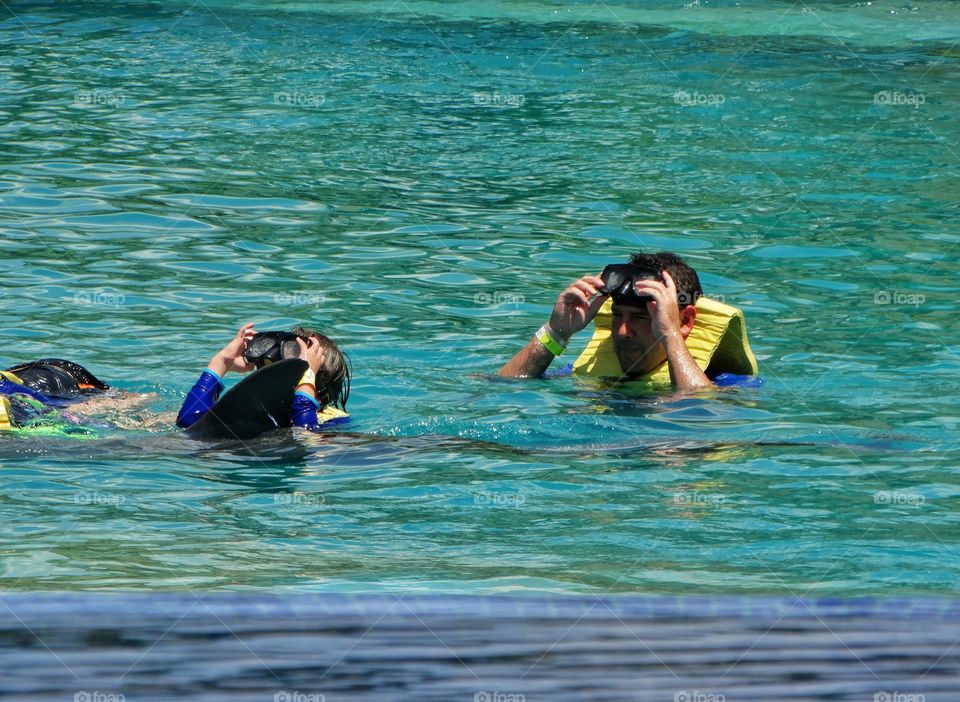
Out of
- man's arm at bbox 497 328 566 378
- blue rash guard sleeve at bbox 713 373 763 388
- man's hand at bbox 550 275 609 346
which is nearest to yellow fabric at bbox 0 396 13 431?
man's arm at bbox 497 328 566 378

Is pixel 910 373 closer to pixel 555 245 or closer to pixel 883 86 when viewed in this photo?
pixel 555 245

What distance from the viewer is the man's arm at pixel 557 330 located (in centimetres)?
670

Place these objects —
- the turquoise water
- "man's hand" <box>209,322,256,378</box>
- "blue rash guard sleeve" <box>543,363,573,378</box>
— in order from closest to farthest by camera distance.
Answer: the turquoise water → "man's hand" <box>209,322,256,378</box> → "blue rash guard sleeve" <box>543,363,573,378</box>

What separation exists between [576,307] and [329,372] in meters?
1.29

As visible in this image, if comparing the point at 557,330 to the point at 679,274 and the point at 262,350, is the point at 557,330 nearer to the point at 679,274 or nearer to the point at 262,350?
the point at 679,274

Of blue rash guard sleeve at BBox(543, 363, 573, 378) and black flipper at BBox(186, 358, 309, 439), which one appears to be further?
blue rash guard sleeve at BBox(543, 363, 573, 378)

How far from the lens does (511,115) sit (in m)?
13.5

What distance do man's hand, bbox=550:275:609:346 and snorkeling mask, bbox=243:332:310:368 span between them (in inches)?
54.3

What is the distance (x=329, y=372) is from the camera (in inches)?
247

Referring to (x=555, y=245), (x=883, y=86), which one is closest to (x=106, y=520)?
(x=555, y=245)

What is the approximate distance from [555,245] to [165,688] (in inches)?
296

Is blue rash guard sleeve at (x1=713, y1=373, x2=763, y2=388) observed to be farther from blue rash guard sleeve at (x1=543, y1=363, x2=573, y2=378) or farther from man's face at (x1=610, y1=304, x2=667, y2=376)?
blue rash guard sleeve at (x1=543, y1=363, x2=573, y2=378)

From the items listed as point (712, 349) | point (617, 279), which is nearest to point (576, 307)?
point (617, 279)

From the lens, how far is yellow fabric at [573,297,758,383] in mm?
6746
